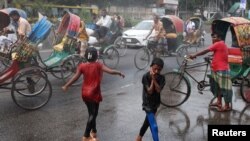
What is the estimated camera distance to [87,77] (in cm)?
588

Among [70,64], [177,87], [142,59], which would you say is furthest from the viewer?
[142,59]

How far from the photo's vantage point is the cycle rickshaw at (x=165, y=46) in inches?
553

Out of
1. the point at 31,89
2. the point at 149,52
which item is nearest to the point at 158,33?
the point at 149,52

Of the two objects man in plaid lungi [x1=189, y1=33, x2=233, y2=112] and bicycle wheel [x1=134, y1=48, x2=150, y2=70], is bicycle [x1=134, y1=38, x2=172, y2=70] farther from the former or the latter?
man in plaid lungi [x1=189, y1=33, x2=233, y2=112]

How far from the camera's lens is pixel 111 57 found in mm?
13938

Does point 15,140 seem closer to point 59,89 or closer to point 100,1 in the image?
point 59,89

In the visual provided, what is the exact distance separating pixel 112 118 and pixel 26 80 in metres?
2.03

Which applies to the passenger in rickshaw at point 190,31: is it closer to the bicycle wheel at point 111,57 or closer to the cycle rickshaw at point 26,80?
the bicycle wheel at point 111,57

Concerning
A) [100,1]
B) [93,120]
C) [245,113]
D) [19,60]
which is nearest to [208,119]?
[245,113]

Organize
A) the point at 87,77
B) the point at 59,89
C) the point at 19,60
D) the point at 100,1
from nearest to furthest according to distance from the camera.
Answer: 1. the point at 87,77
2. the point at 19,60
3. the point at 59,89
4. the point at 100,1

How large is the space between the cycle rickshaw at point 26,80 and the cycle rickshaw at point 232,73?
2.59 metres

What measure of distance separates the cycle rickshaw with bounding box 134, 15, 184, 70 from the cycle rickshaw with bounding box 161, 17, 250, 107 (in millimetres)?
4113

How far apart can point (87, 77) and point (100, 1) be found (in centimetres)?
4327

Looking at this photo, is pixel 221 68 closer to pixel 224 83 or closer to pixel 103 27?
pixel 224 83
